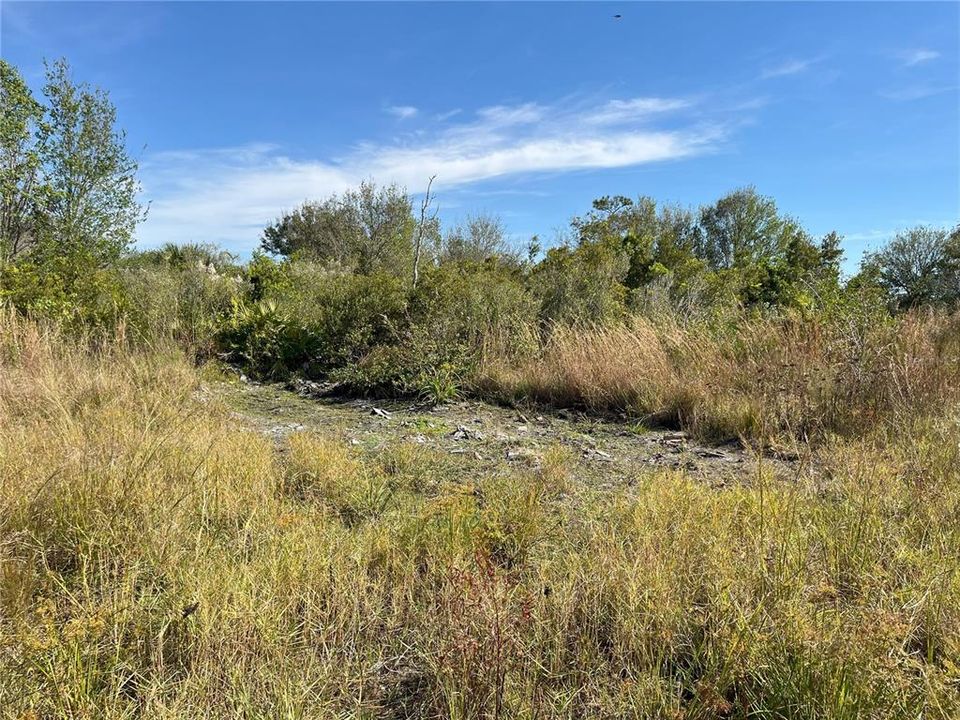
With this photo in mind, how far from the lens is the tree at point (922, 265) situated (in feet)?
52.0

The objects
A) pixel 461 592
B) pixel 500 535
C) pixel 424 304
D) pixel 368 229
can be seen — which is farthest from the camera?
pixel 368 229

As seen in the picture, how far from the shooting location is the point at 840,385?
5137 mm

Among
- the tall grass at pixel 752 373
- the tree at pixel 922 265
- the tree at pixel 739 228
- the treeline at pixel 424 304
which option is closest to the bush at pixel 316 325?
the treeline at pixel 424 304

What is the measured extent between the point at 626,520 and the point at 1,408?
4542mm

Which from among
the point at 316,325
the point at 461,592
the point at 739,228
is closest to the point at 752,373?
the point at 461,592

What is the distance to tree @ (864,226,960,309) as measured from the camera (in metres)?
15.8

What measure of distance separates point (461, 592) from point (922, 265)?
2168 cm

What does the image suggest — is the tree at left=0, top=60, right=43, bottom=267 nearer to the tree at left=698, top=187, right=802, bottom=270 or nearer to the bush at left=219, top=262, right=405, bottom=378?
the bush at left=219, top=262, right=405, bottom=378

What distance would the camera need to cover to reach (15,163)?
1067 centimetres

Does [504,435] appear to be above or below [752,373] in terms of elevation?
below

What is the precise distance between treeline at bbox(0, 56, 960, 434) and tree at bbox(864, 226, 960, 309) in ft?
5.04

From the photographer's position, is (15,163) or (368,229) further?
(368,229)

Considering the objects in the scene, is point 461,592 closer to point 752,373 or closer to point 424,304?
point 752,373

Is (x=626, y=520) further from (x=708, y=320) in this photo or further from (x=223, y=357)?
(x=223, y=357)
